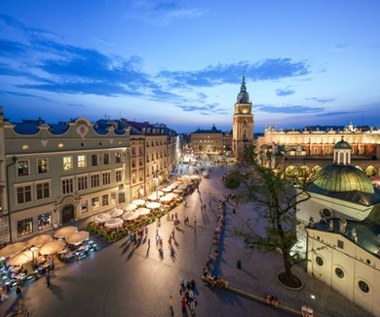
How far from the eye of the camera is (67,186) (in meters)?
30.1

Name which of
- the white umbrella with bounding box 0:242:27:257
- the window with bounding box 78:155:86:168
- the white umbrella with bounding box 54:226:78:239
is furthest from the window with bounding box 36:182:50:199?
the white umbrella with bounding box 0:242:27:257

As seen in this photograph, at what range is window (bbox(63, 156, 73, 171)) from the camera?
97.7 ft

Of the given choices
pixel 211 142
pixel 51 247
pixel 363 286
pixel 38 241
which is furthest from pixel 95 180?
pixel 211 142

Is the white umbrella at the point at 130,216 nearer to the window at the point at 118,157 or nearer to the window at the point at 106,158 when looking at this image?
the window at the point at 106,158

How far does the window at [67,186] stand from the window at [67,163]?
1.57 meters

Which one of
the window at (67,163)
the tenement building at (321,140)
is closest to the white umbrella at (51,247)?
the window at (67,163)

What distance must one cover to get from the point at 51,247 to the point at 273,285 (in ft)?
68.0

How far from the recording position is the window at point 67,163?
29766mm

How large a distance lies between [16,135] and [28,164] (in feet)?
11.5

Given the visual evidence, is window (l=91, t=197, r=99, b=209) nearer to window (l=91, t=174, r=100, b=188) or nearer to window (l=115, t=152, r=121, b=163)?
window (l=91, t=174, r=100, b=188)

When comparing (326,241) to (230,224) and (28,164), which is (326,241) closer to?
(230,224)

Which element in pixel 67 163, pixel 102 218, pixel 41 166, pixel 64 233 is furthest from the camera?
pixel 67 163

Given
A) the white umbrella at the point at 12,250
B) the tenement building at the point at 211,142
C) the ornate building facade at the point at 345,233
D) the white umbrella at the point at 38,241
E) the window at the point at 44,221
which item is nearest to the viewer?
the ornate building facade at the point at 345,233

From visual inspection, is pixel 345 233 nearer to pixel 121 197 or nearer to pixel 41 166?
pixel 121 197
